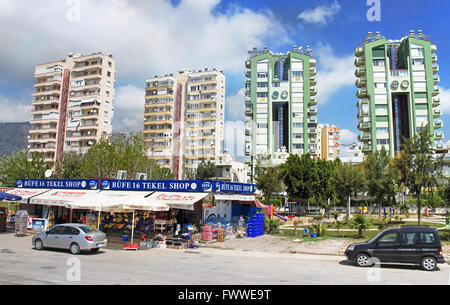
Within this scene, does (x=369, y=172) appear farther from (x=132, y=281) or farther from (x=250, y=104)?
(x=250, y=104)

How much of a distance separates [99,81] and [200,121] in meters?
27.4

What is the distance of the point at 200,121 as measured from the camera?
90.6 meters

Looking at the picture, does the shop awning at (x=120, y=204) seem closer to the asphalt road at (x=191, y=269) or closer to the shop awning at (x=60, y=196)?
the asphalt road at (x=191, y=269)

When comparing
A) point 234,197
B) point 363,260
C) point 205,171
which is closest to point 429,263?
point 363,260

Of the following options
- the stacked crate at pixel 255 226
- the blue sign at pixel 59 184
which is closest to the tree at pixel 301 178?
the stacked crate at pixel 255 226

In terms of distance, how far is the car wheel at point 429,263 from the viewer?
518 inches

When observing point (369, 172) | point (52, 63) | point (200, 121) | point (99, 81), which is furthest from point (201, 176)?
point (52, 63)

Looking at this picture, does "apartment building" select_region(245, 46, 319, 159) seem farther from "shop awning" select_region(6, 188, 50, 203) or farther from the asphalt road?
the asphalt road

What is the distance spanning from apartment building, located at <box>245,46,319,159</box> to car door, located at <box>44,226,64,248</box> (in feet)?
237

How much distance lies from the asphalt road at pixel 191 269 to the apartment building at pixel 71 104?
72.1m

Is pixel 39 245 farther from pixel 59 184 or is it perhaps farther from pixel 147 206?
pixel 59 184

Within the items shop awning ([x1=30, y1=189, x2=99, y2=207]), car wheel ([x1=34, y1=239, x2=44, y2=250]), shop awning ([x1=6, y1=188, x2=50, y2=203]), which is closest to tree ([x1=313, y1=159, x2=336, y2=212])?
shop awning ([x1=30, y1=189, x2=99, y2=207])

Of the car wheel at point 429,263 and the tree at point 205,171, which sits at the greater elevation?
the tree at point 205,171

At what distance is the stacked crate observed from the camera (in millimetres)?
24438
